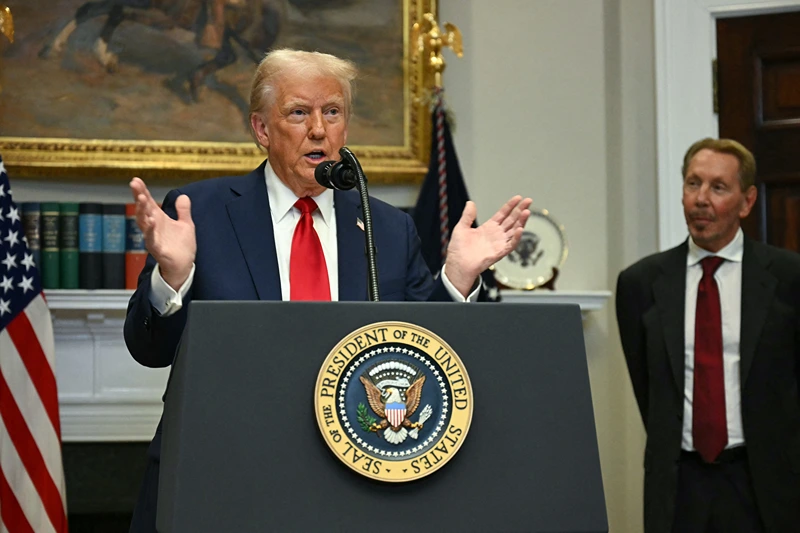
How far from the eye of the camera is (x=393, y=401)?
138 cm

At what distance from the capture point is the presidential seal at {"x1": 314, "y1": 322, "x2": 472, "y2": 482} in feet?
4.48

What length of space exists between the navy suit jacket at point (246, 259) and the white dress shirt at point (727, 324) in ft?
5.37

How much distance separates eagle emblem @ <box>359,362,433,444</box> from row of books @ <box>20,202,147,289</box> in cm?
326

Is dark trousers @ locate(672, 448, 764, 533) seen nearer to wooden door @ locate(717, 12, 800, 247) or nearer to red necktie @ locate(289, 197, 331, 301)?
wooden door @ locate(717, 12, 800, 247)

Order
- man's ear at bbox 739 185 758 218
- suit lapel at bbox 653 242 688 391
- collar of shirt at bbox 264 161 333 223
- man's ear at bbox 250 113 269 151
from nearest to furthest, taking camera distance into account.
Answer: collar of shirt at bbox 264 161 333 223 < man's ear at bbox 250 113 269 151 < suit lapel at bbox 653 242 688 391 < man's ear at bbox 739 185 758 218

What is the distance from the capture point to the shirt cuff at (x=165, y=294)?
1.75m

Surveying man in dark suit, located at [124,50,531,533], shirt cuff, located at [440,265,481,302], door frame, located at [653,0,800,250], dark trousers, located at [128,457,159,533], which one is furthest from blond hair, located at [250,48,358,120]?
door frame, located at [653,0,800,250]

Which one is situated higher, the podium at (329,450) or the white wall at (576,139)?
the white wall at (576,139)

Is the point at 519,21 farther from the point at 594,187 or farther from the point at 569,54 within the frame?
the point at 594,187

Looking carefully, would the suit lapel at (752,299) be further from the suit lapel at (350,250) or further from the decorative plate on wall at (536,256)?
the suit lapel at (350,250)

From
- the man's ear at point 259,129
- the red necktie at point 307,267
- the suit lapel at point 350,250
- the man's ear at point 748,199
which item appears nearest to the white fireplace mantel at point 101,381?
the man's ear at point 748,199

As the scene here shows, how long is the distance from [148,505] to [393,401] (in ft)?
2.35

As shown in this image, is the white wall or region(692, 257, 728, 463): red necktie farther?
the white wall

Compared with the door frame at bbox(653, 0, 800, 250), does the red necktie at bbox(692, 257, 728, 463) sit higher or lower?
lower
